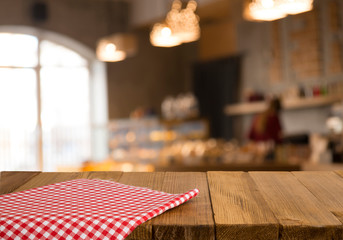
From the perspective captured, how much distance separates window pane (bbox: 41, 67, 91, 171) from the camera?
11.3 meters

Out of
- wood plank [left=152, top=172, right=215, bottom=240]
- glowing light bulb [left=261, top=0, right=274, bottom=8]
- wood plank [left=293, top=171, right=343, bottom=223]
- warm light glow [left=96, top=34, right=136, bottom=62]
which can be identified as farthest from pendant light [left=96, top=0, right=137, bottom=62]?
wood plank [left=152, top=172, right=215, bottom=240]

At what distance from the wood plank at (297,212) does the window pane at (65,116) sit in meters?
10.1

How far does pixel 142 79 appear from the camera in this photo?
40.1 ft

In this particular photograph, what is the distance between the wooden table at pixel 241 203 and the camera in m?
1.08

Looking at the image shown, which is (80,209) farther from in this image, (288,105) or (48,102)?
(48,102)

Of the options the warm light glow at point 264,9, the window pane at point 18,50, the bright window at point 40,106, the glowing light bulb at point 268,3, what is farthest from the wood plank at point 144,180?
the window pane at point 18,50

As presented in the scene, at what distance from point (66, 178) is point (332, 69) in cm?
807

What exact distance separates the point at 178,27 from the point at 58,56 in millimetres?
5817

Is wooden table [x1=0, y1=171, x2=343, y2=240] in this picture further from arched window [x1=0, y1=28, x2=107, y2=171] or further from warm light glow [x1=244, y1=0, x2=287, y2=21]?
arched window [x1=0, y1=28, x2=107, y2=171]

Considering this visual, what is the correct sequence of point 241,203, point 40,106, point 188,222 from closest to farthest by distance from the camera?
point 188,222 → point 241,203 → point 40,106

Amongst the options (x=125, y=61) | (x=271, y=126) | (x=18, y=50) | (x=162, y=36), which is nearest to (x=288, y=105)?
(x=271, y=126)

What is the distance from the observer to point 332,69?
898cm

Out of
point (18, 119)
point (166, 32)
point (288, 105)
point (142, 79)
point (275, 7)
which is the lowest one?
point (18, 119)

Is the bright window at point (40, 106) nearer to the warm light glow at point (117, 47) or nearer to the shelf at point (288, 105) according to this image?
the warm light glow at point (117, 47)
